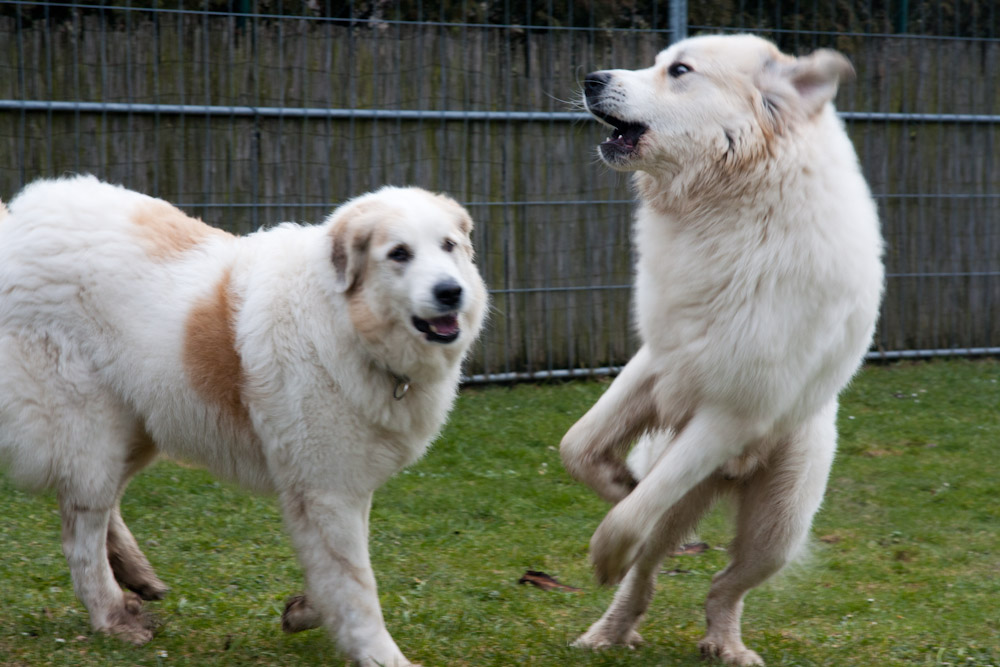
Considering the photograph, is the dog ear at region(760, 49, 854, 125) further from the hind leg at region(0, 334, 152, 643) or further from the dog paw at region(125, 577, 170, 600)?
the dog paw at region(125, 577, 170, 600)

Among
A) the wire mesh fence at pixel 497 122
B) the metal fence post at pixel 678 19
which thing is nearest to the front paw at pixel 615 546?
the wire mesh fence at pixel 497 122

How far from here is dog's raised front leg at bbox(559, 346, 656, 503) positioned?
13.2 feet

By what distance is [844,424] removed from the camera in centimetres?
746

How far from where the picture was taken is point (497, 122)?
25.6 feet

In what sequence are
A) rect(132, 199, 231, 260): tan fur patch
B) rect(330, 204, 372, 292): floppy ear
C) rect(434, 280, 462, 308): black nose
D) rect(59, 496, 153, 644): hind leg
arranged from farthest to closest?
rect(132, 199, 231, 260): tan fur patch, rect(59, 496, 153, 644): hind leg, rect(330, 204, 372, 292): floppy ear, rect(434, 280, 462, 308): black nose

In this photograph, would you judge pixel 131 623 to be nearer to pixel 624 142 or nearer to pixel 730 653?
pixel 730 653

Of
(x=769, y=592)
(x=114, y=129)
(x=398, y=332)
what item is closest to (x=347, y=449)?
(x=398, y=332)

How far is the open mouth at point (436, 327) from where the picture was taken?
3691 millimetres

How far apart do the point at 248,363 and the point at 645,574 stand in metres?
1.67

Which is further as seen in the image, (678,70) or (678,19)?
(678,19)

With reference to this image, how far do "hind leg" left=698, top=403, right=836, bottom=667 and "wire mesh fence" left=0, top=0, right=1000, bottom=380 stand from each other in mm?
2909

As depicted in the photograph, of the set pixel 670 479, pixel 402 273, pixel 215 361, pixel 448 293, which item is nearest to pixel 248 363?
pixel 215 361

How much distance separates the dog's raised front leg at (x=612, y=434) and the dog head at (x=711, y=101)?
73 cm

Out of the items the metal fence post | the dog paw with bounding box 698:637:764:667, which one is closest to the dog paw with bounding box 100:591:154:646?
the dog paw with bounding box 698:637:764:667
